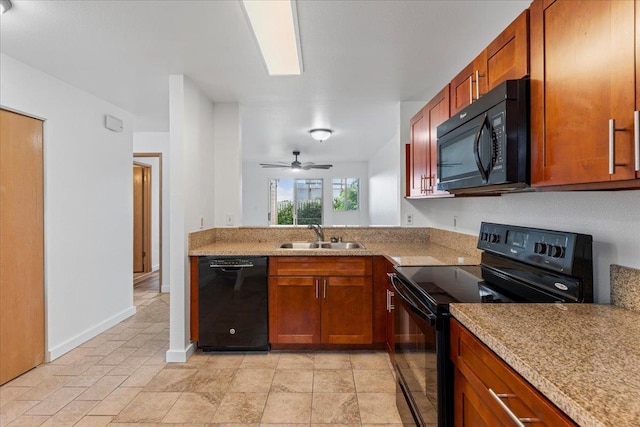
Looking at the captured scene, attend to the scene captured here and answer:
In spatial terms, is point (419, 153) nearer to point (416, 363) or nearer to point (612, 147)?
point (416, 363)

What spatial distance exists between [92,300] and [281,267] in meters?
1.98

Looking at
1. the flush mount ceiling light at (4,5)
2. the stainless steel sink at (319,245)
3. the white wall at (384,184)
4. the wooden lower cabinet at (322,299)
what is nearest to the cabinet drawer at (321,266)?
the wooden lower cabinet at (322,299)

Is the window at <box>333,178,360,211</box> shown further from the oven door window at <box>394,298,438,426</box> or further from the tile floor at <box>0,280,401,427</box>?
the oven door window at <box>394,298,438,426</box>

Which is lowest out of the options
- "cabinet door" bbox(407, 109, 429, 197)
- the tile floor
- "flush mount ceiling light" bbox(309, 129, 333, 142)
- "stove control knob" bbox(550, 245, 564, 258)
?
the tile floor

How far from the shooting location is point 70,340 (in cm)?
290

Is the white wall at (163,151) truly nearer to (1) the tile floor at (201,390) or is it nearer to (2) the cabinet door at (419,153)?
(1) the tile floor at (201,390)

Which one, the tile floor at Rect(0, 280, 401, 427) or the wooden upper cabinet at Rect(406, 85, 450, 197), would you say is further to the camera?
the wooden upper cabinet at Rect(406, 85, 450, 197)

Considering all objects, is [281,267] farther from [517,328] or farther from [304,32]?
[517,328]

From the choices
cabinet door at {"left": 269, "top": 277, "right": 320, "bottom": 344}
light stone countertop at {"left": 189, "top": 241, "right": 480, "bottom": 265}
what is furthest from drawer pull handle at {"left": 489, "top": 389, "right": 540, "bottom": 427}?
cabinet door at {"left": 269, "top": 277, "right": 320, "bottom": 344}

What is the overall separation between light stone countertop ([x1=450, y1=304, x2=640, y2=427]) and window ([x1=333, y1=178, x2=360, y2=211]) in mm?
7201

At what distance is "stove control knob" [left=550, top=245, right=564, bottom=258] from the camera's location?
1328mm

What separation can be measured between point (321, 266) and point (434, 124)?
142 cm

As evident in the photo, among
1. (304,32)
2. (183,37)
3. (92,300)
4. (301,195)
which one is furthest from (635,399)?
(301,195)

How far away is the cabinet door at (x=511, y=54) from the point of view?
1258 millimetres
